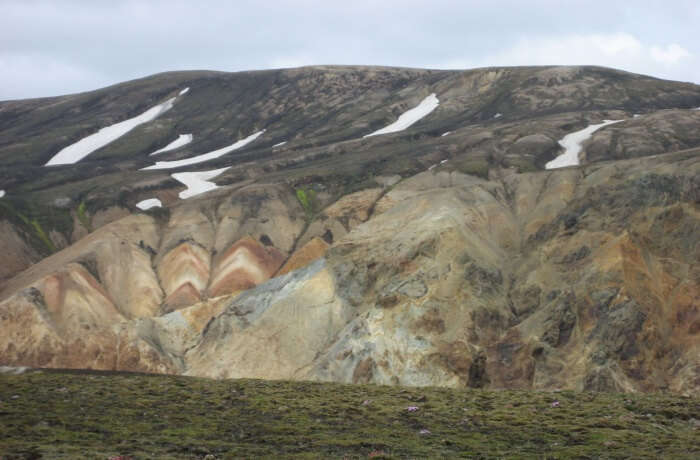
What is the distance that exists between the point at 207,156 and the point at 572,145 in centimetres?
8386

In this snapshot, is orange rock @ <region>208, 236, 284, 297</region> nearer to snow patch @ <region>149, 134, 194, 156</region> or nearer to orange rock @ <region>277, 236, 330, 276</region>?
orange rock @ <region>277, 236, 330, 276</region>

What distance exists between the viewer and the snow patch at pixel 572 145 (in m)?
106

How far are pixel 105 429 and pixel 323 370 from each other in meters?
34.7

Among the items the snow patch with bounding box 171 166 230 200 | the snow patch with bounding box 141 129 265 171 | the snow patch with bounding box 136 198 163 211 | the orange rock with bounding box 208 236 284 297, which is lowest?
the orange rock with bounding box 208 236 284 297

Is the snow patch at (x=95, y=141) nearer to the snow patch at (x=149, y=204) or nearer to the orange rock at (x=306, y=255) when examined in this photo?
the snow patch at (x=149, y=204)

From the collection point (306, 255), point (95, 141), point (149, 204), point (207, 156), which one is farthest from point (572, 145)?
point (95, 141)

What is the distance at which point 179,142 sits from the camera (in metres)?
179

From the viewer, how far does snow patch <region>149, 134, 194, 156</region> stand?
17500 cm

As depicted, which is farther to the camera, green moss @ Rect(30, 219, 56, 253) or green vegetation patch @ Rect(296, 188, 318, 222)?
green vegetation patch @ Rect(296, 188, 318, 222)

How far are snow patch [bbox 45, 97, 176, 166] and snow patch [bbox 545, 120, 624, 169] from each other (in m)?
110

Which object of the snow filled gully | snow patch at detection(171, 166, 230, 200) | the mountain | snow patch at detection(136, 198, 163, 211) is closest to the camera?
the mountain

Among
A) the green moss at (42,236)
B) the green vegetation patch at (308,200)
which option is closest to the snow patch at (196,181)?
the green vegetation patch at (308,200)

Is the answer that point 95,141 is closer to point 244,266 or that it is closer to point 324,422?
point 244,266

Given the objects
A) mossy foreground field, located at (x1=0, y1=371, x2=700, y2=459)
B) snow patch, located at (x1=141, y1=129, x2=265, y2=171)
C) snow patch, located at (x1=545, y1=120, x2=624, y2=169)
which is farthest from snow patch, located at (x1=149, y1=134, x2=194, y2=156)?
mossy foreground field, located at (x1=0, y1=371, x2=700, y2=459)
